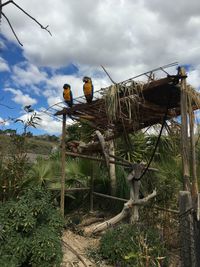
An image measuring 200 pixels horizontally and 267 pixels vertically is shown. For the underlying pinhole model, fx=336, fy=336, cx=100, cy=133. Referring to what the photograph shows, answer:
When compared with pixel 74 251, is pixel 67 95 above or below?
above

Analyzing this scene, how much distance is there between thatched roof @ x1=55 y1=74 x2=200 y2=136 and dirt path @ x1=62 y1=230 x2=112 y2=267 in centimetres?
226

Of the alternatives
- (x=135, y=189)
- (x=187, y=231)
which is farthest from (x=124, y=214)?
(x=187, y=231)

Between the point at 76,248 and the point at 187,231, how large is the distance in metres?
A: 2.15

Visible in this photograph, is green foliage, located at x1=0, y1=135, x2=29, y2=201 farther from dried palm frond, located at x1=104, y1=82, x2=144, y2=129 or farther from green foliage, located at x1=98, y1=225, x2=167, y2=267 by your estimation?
green foliage, located at x1=98, y1=225, x2=167, y2=267

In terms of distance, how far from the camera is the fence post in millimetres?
4254

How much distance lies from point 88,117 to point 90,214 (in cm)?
261

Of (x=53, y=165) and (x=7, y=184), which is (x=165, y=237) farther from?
(x=53, y=165)

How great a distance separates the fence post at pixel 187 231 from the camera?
4.25 meters

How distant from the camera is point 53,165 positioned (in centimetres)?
825

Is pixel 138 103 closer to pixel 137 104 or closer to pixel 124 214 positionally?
pixel 137 104

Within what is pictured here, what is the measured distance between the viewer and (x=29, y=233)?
4.76m

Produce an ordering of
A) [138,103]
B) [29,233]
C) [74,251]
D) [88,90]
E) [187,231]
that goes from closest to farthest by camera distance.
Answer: [187,231] → [29,233] → [74,251] → [138,103] → [88,90]

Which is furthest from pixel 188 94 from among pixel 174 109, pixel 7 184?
pixel 7 184

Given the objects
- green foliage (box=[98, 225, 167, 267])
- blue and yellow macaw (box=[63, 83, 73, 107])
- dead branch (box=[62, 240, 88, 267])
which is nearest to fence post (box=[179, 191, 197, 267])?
green foliage (box=[98, 225, 167, 267])
